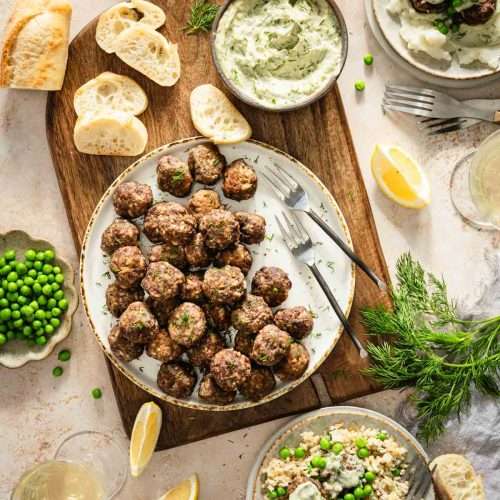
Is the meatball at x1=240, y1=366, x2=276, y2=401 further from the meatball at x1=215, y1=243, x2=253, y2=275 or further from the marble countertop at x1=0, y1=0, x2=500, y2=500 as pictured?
the meatball at x1=215, y1=243, x2=253, y2=275

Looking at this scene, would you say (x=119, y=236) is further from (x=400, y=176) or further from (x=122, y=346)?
(x=400, y=176)

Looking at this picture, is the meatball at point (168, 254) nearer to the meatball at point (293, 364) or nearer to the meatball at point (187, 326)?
the meatball at point (187, 326)

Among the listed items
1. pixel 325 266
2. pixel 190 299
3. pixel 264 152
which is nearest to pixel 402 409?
pixel 325 266

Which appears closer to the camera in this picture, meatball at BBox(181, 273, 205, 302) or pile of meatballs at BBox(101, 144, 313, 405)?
pile of meatballs at BBox(101, 144, 313, 405)

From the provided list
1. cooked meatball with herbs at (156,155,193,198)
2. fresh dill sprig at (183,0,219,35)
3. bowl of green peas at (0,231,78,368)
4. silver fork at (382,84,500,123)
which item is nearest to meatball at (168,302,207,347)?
cooked meatball with herbs at (156,155,193,198)

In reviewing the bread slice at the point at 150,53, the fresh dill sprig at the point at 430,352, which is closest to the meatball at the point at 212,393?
the fresh dill sprig at the point at 430,352

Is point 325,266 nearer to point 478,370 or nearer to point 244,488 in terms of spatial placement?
point 478,370

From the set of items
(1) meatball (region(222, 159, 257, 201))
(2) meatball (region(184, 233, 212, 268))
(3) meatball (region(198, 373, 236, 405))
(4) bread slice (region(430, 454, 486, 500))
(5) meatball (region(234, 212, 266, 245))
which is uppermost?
(1) meatball (region(222, 159, 257, 201))

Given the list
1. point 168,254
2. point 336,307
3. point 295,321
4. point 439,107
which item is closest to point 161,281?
point 168,254
